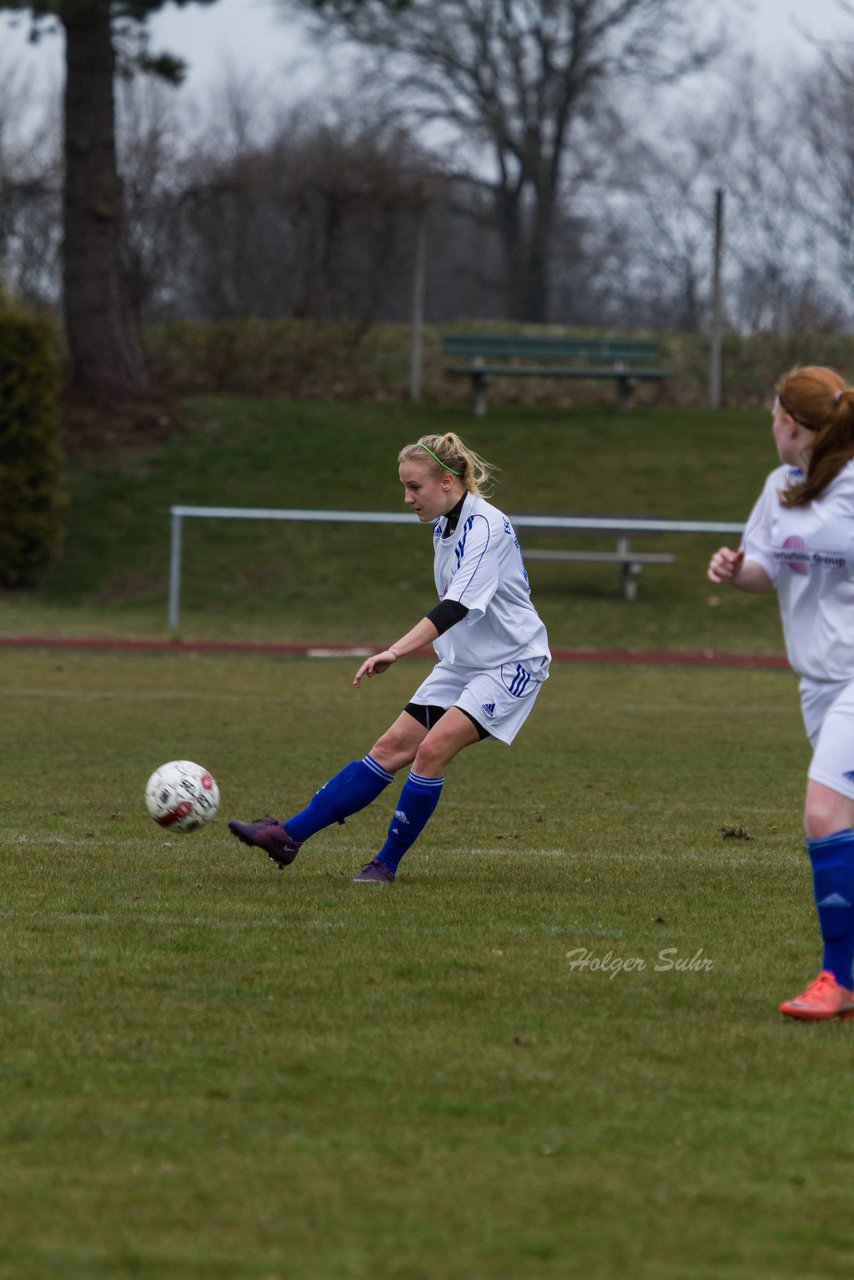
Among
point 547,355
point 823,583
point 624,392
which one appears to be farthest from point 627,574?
point 823,583

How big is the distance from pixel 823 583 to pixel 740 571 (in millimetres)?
240

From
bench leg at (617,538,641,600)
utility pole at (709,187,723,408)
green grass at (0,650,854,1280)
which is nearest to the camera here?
green grass at (0,650,854,1280)

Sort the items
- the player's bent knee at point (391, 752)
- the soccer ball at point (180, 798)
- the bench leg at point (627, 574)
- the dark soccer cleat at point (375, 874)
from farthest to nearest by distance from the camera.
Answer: the bench leg at point (627, 574), the soccer ball at point (180, 798), the player's bent knee at point (391, 752), the dark soccer cleat at point (375, 874)

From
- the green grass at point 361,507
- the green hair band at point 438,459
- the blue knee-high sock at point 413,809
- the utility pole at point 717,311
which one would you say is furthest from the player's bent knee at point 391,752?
the utility pole at point 717,311

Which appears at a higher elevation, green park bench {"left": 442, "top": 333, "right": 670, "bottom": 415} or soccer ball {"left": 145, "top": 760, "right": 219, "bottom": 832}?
green park bench {"left": 442, "top": 333, "right": 670, "bottom": 415}

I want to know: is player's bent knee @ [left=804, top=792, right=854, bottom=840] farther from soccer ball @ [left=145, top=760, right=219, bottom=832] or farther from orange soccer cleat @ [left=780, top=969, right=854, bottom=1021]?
soccer ball @ [left=145, top=760, right=219, bottom=832]

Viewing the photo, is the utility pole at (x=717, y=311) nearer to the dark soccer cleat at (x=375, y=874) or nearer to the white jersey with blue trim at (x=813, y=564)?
the dark soccer cleat at (x=375, y=874)

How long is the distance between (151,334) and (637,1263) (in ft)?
89.3

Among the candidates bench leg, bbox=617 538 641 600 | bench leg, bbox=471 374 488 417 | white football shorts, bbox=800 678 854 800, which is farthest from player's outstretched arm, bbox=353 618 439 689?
bench leg, bbox=471 374 488 417

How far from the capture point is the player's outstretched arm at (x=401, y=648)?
6.26m

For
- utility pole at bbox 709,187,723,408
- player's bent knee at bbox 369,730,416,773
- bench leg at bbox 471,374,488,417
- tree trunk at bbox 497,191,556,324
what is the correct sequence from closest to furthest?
player's bent knee at bbox 369,730,416,773 → bench leg at bbox 471,374,488,417 → utility pole at bbox 709,187,723,408 → tree trunk at bbox 497,191,556,324

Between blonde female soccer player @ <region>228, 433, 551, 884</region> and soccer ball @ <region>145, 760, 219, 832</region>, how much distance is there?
0.48 m

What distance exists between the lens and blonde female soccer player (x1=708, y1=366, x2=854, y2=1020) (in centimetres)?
479

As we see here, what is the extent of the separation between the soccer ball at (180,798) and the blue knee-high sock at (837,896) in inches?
118
